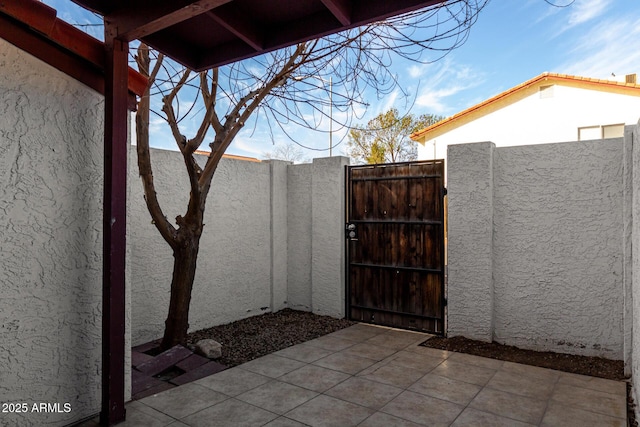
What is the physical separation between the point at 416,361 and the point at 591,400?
1.72 m

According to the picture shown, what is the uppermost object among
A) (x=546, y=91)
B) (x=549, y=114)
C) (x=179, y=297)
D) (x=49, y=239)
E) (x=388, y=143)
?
(x=546, y=91)

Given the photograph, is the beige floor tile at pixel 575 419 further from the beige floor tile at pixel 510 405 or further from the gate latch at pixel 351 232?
the gate latch at pixel 351 232

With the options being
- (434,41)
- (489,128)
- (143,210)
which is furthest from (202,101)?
(489,128)

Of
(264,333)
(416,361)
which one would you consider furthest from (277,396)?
(264,333)

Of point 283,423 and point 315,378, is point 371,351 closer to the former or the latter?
point 315,378

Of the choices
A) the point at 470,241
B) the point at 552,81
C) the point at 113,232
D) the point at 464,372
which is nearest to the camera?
the point at 113,232

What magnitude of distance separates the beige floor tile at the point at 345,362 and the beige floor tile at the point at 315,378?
0.11 m

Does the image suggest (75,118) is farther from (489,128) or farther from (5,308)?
(489,128)

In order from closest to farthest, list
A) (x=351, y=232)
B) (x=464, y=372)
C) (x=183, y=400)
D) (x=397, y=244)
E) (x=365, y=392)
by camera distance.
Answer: (x=183, y=400), (x=365, y=392), (x=464, y=372), (x=397, y=244), (x=351, y=232)

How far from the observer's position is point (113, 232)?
315cm

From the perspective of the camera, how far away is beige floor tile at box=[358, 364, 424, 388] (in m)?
4.06

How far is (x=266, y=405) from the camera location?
140 inches

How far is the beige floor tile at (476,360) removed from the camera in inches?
178

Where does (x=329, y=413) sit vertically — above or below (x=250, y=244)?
below
